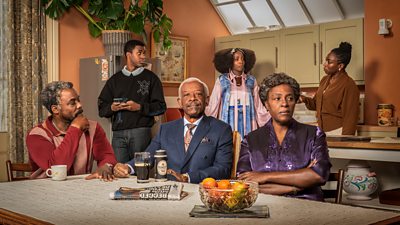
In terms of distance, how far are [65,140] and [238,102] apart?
2279mm

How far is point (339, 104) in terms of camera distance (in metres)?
4.87

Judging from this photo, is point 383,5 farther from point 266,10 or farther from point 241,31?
point 241,31

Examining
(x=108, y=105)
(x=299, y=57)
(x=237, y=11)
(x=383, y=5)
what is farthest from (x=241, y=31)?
(x=108, y=105)

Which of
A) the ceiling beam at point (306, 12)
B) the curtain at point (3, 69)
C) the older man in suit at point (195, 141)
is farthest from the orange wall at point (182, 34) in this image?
the older man in suit at point (195, 141)

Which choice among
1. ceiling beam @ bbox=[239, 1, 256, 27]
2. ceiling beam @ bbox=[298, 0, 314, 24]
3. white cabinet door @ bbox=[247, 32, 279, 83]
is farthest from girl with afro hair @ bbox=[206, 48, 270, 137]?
ceiling beam @ bbox=[239, 1, 256, 27]

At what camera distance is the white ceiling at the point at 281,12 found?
653cm

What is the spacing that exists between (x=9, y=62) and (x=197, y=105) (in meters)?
2.89

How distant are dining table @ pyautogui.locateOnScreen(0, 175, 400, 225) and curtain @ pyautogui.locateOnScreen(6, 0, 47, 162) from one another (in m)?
3.09

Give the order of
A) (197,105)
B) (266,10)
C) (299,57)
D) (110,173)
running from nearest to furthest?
1. (110,173)
2. (197,105)
3. (299,57)
4. (266,10)

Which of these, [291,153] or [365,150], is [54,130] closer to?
[291,153]

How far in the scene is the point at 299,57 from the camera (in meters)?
6.71

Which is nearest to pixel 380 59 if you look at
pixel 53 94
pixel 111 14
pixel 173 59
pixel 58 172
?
pixel 173 59

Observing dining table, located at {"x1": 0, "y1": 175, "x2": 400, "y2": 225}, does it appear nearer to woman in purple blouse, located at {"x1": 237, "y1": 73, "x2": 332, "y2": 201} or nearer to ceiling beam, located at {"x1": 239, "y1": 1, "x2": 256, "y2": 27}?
woman in purple blouse, located at {"x1": 237, "y1": 73, "x2": 332, "y2": 201}

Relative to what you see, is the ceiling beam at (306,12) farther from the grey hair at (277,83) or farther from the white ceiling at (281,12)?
the grey hair at (277,83)
